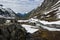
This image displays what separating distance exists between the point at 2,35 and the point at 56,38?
4.74m

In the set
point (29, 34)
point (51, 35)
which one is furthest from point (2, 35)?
point (51, 35)

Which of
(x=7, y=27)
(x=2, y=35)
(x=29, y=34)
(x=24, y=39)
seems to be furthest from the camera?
(x=29, y=34)

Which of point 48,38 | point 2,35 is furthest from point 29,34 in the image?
point 2,35

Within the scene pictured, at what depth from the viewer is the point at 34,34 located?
47.9ft

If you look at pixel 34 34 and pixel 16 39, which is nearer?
pixel 16 39

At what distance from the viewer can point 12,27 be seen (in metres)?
13.0

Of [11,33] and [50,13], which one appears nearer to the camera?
[11,33]

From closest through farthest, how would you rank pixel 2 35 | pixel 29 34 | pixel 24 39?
pixel 2 35 → pixel 24 39 → pixel 29 34

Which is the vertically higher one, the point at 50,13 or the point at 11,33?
the point at 50,13

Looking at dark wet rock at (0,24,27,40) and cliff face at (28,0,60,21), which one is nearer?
dark wet rock at (0,24,27,40)

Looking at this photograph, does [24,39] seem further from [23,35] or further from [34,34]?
[34,34]

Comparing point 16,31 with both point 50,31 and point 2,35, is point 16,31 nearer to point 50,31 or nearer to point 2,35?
point 2,35

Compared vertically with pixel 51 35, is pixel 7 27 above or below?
above

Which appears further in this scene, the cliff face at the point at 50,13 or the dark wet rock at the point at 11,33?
the cliff face at the point at 50,13
